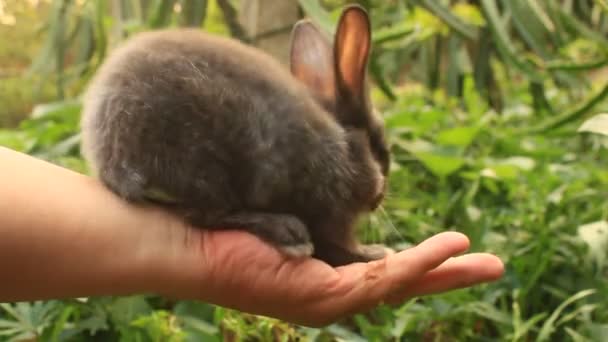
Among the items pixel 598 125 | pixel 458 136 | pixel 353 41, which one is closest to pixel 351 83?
pixel 353 41

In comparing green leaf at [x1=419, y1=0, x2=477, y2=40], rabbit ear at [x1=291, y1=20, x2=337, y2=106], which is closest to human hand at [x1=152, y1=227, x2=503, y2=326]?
rabbit ear at [x1=291, y1=20, x2=337, y2=106]

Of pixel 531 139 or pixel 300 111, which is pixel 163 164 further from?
pixel 531 139

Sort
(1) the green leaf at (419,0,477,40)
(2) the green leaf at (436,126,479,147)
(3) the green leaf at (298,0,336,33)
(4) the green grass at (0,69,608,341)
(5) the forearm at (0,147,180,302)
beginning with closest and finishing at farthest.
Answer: (5) the forearm at (0,147,180,302) < (4) the green grass at (0,69,608,341) < (3) the green leaf at (298,0,336,33) < (2) the green leaf at (436,126,479,147) < (1) the green leaf at (419,0,477,40)

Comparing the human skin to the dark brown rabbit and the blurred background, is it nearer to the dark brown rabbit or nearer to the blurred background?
the dark brown rabbit

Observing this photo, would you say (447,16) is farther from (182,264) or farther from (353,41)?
(182,264)

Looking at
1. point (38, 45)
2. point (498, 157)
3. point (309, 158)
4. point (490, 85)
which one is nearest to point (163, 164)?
point (309, 158)

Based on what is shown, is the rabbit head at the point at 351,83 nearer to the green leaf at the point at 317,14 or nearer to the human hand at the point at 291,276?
the human hand at the point at 291,276
